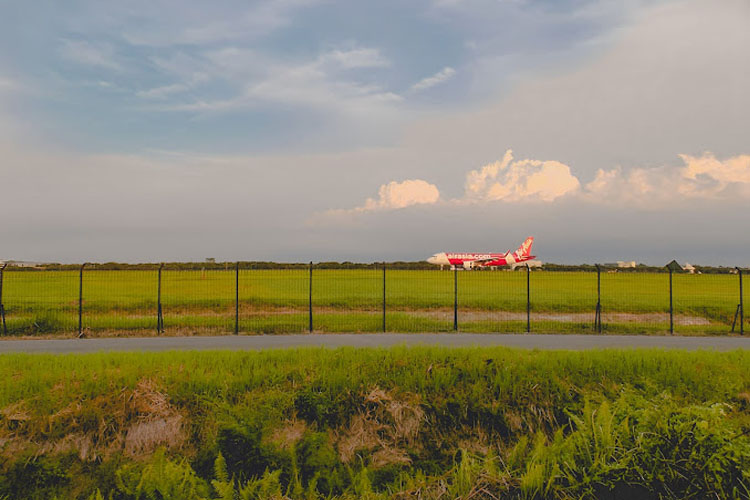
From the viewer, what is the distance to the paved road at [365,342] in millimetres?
19312

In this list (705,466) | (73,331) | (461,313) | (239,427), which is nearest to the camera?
(705,466)

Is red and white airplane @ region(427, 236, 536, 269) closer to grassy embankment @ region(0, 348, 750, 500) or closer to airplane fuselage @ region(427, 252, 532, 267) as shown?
airplane fuselage @ region(427, 252, 532, 267)

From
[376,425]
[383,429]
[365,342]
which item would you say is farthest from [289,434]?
[365,342]

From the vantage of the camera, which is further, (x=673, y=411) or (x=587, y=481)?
(x=673, y=411)

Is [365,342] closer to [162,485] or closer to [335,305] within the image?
[162,485]

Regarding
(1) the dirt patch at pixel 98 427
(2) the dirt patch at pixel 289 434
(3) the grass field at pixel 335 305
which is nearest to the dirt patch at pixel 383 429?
(2) the dirt patch at pixel 289 434

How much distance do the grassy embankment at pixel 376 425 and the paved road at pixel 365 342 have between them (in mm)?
4803

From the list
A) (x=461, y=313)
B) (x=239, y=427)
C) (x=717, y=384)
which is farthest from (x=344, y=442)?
(x=461, y=313)

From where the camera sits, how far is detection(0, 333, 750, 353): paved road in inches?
760

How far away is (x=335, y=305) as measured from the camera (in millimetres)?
36219

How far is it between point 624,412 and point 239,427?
7161 mm

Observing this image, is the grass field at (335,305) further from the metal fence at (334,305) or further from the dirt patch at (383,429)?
the dirt patch at (383,429)

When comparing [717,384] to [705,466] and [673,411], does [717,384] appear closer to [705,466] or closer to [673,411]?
[673,411]

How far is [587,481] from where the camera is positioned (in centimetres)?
858
